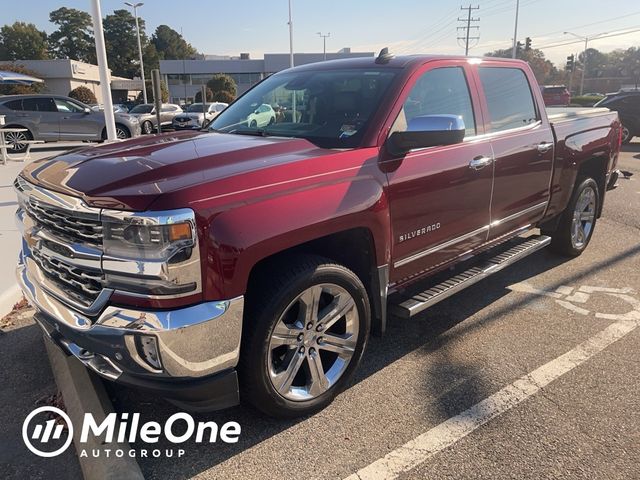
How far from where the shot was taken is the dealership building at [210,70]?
64.9 metres

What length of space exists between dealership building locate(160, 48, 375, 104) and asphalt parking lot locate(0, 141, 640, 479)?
2441 inches

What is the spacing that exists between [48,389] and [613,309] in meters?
4.27

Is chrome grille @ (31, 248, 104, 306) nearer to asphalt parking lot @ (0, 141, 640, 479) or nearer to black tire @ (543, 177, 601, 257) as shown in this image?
asphalt parking lot @ (0, 141, 640, 479)

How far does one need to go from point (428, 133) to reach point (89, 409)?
2415 millimetres

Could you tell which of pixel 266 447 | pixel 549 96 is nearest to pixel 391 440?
pixel 266 447

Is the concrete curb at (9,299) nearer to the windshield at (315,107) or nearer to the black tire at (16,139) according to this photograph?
the windshield at (315,107)

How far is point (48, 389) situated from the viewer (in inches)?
126

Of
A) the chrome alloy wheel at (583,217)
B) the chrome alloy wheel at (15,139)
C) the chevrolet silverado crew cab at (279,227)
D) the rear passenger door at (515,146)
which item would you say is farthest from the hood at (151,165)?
the chrome alloy wheel at (15,139)

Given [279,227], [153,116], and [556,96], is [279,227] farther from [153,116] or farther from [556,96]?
[556,96]

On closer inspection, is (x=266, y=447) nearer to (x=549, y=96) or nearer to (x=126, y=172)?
(x=126, y=172)

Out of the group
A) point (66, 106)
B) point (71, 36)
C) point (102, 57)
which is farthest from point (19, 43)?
point (102, 57)

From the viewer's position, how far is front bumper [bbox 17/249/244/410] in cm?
225

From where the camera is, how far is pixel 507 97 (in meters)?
4.36

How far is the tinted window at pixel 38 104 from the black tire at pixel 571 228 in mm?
15547
